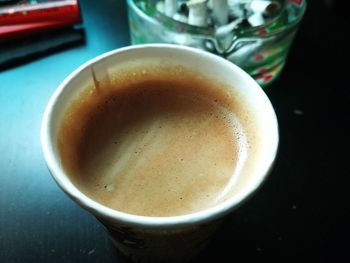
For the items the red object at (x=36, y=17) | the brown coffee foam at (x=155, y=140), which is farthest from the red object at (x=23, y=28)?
the brown coffee foam at (x=155, y=140)

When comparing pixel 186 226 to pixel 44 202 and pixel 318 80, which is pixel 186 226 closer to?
pixel 44 202

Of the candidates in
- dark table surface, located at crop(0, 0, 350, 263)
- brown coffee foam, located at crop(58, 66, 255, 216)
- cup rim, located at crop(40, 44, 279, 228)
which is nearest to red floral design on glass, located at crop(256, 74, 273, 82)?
dark table surface, located at crop(0, 0, 350, 263)

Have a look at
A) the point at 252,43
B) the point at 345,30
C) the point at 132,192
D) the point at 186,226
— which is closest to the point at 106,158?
the point at 132,192

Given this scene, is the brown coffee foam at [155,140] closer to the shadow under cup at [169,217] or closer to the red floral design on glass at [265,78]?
the shadow under cup at [169,217]

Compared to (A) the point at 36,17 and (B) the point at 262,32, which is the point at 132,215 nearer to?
(B) the point at 262,32

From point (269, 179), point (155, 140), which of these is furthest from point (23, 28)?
point (269, 179)
